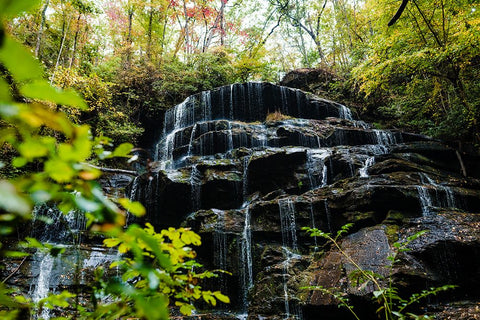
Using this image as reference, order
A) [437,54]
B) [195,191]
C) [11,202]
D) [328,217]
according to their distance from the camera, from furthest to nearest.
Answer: [195,191] < [437,54] < [328,217] < [11,202]

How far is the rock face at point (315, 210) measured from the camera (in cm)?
515

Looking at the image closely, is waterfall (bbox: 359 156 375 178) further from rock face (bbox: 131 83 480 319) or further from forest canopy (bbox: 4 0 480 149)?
forest canopy (bbox: 4 0 480 149)

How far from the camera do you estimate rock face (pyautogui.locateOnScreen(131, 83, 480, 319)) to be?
5.15 metres

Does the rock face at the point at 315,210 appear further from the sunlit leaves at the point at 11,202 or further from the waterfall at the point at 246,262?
the sunlit leaves at the point at 11,202

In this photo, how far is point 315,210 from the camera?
24.7ft

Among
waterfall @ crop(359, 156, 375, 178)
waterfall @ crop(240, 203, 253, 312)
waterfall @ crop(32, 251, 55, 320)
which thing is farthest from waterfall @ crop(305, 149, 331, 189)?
waterfall @ crop(32, 251, 55, 320)

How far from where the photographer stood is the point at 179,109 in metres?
15.7

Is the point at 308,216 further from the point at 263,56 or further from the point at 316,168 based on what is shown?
the point at 263,56

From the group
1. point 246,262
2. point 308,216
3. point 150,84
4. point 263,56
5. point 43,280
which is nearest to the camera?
point 43,280

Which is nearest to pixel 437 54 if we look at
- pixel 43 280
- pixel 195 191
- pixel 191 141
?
pixel 195 191

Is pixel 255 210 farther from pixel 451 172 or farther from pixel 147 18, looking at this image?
pixel 147 18

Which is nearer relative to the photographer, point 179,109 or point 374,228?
point 374,228

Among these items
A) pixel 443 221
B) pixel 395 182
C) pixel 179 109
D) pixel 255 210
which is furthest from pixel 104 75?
pixel 443 221

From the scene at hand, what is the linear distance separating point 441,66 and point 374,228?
22.7ft
